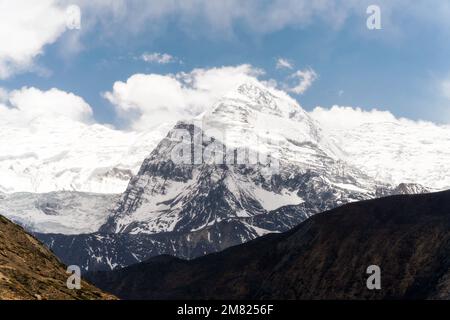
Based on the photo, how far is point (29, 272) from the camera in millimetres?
96250

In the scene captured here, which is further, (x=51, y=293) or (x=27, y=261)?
(x=27, y=261)

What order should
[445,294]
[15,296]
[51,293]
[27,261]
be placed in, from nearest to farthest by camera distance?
[15,296] < [51,293] < [27,261] < [445,294]

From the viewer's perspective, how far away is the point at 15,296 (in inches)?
3024

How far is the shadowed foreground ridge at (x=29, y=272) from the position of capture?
82500 mm

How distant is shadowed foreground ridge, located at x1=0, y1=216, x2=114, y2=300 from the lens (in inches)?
3248
